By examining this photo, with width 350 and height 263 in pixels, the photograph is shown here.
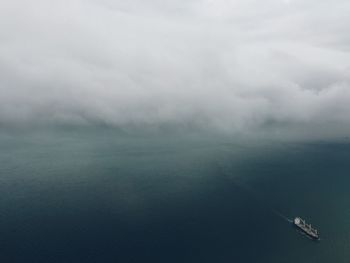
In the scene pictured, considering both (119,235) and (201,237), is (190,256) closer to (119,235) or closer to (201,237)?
(201,237)

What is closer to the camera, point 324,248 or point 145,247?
point 145,247

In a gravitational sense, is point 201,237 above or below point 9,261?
above

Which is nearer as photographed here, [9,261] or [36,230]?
[9,261]

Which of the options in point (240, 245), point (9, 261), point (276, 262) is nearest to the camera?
point (9, 261)

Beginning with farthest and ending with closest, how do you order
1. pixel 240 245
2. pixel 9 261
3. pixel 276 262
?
1. pixel 240 245
2. pixel 276 262
3. pixel 9 261

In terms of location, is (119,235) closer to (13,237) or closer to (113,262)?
(113,262)

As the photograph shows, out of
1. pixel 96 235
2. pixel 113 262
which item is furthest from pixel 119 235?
pixel 113 262

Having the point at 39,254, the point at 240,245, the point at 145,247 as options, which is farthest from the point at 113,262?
the point at 240,245

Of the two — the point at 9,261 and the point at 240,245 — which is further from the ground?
the point at 240,245
